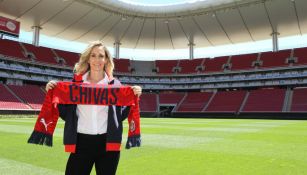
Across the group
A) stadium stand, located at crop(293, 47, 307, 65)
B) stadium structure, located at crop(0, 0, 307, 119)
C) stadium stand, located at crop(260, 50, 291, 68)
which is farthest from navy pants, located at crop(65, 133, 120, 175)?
stadium stand, located at crop(260, 50, 291, 68)

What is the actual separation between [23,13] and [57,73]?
1360cm

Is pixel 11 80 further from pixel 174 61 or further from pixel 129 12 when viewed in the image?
pixel 174 61

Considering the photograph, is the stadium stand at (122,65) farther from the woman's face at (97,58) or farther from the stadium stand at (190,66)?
the woman's face at (97,58)

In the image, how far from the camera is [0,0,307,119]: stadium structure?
132 feet

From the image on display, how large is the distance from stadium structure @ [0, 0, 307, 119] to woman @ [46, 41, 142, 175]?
3589 centimetres

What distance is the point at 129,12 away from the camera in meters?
43.5

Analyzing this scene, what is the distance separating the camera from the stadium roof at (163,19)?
39719 millimetres

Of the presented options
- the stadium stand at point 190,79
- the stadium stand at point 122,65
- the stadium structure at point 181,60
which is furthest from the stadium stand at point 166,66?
the stadium stand at point 122,65

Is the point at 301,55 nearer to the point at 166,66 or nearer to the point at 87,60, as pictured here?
the point at 166,66

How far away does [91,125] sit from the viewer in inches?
118

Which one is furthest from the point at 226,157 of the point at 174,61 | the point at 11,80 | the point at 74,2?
the point at 174,61

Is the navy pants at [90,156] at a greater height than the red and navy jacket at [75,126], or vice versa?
the red and navy jacket at [75,126]

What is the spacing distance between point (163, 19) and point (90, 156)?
151 ft

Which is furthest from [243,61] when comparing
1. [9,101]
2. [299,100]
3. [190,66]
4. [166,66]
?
[9,101]
